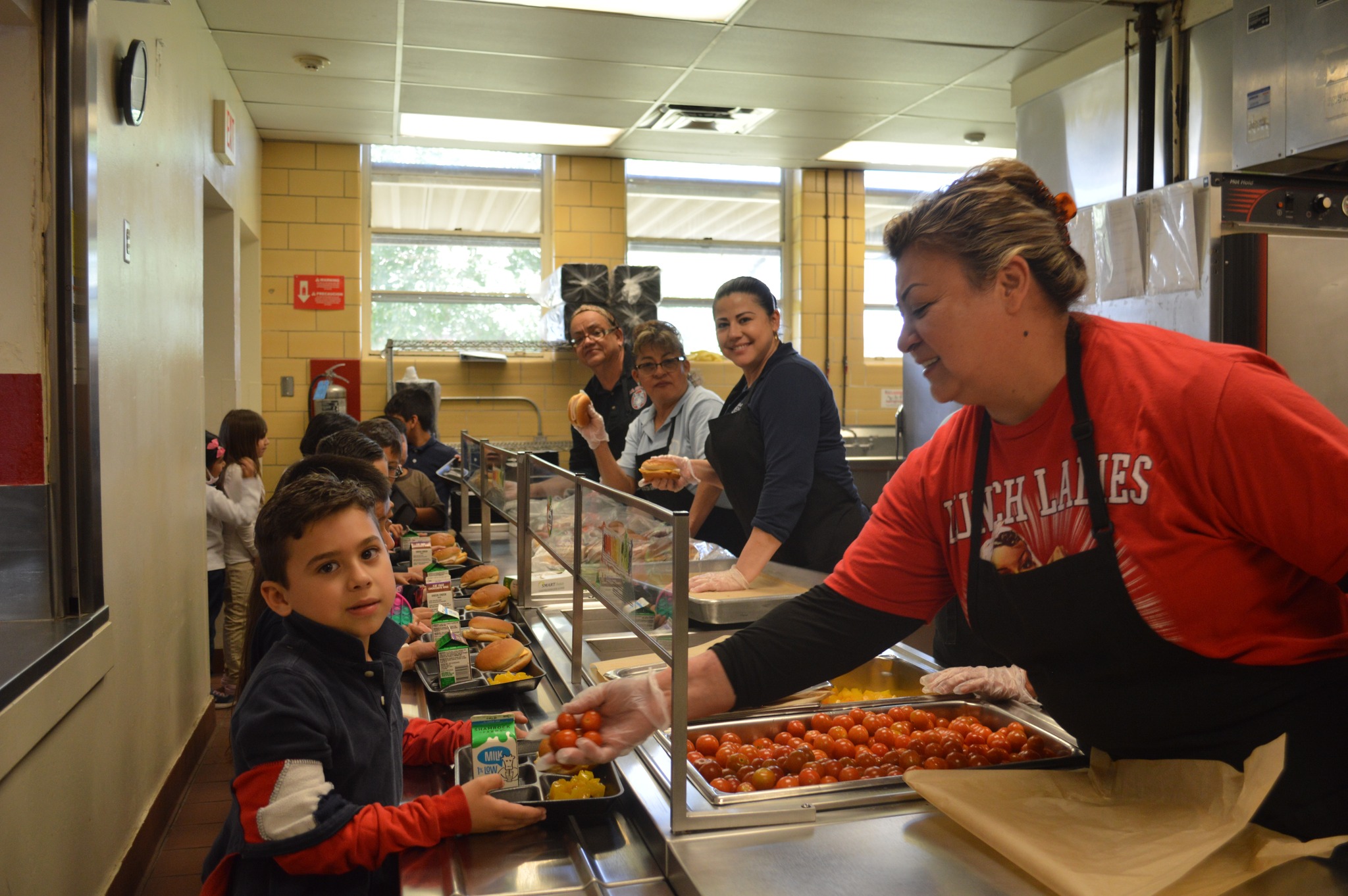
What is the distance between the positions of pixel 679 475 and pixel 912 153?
4.95 m

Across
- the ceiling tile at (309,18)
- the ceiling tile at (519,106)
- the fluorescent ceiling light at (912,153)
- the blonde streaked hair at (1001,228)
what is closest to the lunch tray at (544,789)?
the blonde streaked hair at (1001,228)

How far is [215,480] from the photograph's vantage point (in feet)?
15.7

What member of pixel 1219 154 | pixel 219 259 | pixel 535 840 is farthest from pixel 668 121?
pixel 535 840

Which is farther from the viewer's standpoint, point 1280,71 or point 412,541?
point 412,541

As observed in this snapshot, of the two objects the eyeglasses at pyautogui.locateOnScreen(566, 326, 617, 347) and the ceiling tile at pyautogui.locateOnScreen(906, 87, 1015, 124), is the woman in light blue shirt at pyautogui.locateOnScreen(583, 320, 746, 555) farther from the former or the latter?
the ceiling tile at pyautogui.locateOnScreen(906, 87, 1015, 124)

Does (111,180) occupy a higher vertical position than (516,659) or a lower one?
higher

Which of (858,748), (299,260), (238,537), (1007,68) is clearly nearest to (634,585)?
(858,748)

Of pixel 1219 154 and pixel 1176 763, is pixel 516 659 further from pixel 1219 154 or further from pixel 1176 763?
pixel 1219 154

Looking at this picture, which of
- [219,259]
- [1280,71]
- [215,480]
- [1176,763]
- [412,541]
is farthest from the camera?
[219,259]

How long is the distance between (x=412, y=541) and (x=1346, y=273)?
3492mm

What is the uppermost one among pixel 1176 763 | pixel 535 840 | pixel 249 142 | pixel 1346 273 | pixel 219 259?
pixel 249 142

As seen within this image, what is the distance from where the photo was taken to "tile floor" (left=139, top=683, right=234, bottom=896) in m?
2.89

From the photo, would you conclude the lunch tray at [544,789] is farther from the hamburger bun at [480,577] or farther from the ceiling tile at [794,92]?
the ceiling tile at [794,92]

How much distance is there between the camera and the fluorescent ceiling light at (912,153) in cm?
695
